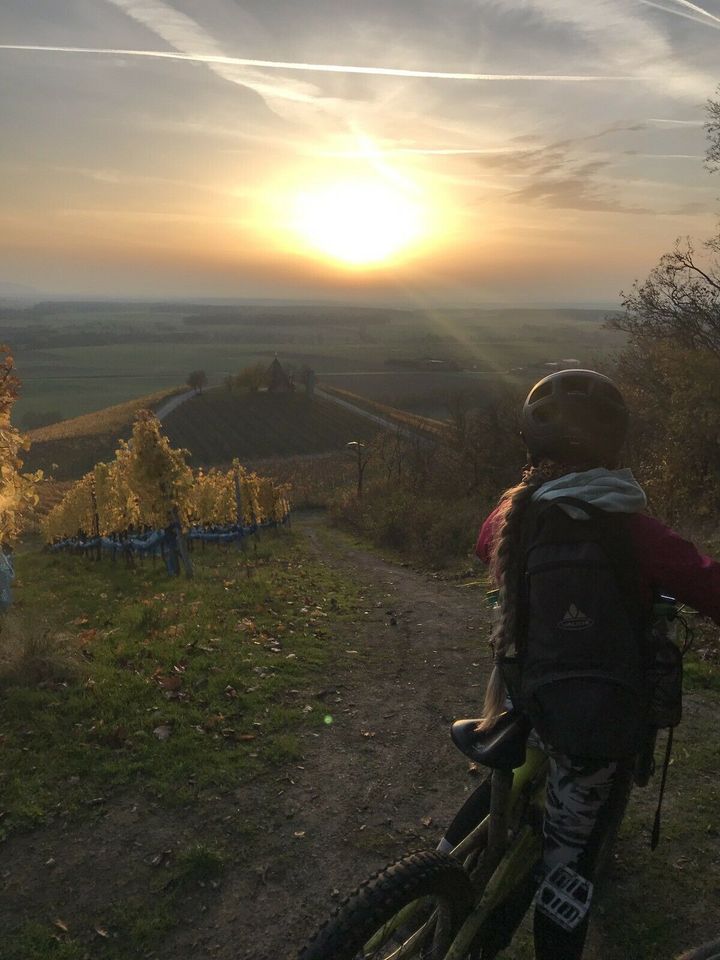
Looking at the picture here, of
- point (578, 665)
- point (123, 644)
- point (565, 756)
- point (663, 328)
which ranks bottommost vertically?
point (123, 644)

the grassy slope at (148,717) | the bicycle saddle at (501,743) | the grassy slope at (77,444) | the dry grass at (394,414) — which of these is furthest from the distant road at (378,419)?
the bicycle saddle at (501,743)

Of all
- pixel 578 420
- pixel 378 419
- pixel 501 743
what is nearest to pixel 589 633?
pixel 501 743

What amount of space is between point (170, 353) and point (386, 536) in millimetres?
176175

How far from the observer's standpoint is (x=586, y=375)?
10.5ft

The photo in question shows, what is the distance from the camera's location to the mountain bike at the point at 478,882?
8.50ft

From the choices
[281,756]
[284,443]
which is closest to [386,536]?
[281,756]

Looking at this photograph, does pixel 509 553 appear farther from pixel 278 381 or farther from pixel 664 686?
pixel 278 381

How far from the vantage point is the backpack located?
271 centimetres

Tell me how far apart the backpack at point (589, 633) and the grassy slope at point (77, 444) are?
66.6 m

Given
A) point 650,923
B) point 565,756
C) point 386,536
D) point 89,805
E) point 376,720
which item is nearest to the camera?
point 565,756

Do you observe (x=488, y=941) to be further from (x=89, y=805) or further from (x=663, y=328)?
(x=663, y=328)

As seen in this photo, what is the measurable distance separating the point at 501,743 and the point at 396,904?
32.4 inches

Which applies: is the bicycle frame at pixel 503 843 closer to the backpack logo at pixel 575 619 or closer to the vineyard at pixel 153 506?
the backpack logo at pixel 575 619

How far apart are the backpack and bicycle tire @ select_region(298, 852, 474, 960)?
2.52 feet
